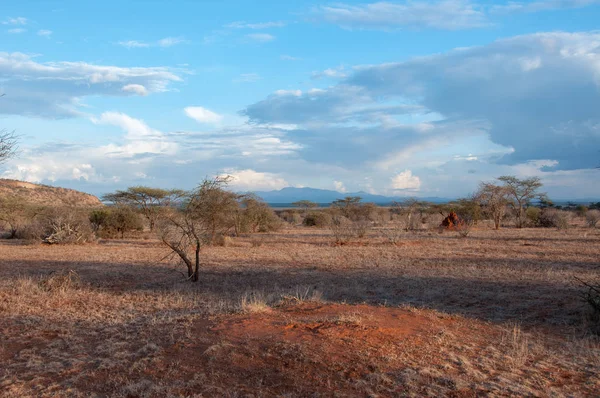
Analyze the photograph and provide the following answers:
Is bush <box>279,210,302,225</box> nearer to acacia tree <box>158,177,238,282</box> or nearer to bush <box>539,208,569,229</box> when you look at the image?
bush <box>539,208,569,229</box>

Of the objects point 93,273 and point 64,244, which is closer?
point 93,273

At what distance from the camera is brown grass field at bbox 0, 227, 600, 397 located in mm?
5133

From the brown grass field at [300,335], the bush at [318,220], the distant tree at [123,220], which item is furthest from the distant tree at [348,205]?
the brown grass field at [300,335]

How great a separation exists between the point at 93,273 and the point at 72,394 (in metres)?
10.1

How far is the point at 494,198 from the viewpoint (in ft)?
123

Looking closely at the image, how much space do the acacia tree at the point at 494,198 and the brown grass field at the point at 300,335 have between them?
929 inches

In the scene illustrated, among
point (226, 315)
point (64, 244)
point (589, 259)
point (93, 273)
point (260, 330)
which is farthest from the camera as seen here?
point (64, 244)

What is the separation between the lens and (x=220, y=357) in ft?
18.9

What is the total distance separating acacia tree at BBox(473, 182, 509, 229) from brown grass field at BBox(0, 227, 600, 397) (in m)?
23.6

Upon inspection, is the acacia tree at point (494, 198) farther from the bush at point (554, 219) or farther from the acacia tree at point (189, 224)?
the acacia tree at point (189, 224)

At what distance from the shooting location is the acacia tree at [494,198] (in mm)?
37281

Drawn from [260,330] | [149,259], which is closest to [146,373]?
[260,330]

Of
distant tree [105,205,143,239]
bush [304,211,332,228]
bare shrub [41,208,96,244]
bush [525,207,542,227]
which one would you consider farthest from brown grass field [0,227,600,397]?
bush [525,207,542,227]

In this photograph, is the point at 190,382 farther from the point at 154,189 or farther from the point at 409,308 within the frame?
the point at 154,189
